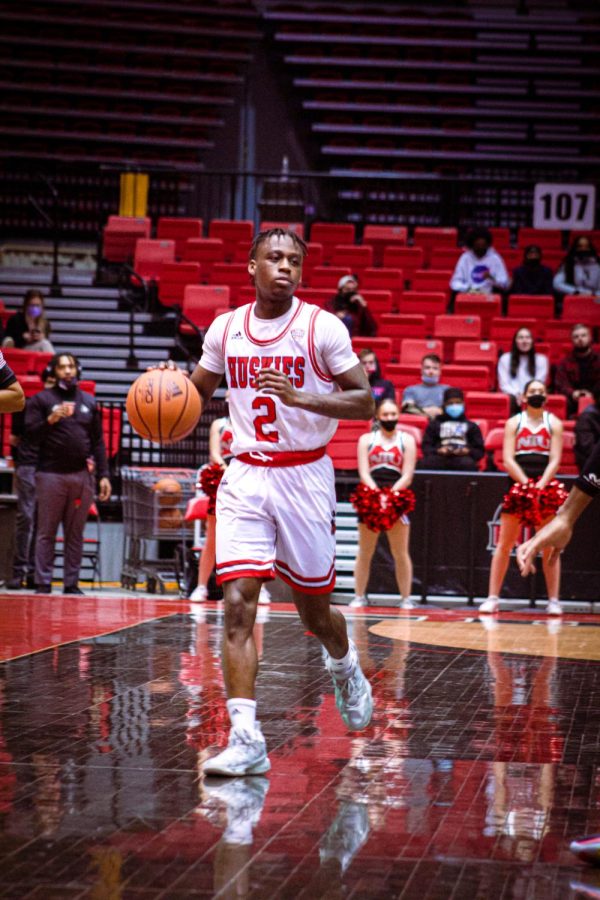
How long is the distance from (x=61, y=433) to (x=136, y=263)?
285 inches

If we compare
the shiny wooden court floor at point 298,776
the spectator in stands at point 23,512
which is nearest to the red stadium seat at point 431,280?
the spectator in stands at point 23,512

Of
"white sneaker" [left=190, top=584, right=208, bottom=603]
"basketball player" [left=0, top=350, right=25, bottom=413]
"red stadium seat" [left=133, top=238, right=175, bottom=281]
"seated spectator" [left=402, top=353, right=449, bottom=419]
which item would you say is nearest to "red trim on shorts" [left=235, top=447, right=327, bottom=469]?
"basketball player" [left=0, top=350, right=25, bottom=413]

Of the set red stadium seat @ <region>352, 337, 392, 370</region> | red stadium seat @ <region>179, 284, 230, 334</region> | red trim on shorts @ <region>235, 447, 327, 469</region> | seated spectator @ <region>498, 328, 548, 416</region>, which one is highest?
red stadium seat @ <region>179, 284, 230, 334</region>

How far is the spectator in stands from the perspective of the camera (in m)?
11.2

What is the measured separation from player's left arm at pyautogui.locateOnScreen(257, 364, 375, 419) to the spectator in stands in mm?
7098

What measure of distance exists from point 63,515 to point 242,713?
22.5 feet

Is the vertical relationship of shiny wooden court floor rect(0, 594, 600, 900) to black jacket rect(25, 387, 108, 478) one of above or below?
below

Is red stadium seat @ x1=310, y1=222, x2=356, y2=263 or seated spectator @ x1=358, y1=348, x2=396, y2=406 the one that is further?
red stadium seat @ x1=310, y1=222, x2=356, y2=263

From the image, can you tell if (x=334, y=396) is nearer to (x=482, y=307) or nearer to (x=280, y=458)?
(x=280, y=458)

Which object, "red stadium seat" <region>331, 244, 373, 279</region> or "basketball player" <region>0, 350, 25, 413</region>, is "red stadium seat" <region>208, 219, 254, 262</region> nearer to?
"red stadium seat" <region>331, 244, 373, 279</region>

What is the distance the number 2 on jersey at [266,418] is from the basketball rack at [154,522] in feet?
22.7

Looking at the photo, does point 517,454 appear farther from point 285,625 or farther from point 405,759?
point 405,759

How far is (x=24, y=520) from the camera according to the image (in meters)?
11.3

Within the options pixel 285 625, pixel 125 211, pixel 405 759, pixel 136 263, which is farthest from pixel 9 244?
pixel 405 759
